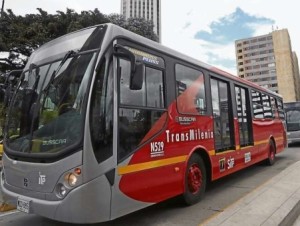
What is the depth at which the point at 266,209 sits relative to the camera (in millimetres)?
5523

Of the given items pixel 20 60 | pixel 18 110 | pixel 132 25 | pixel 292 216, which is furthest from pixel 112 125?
pixel 132 25

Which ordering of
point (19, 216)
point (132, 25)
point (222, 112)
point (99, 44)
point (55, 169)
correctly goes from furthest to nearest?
point (132, 25)
point (222, 112)
point (19, 216)
point (99, 44)
point (55, 169)

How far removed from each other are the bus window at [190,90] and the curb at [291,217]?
2392mm

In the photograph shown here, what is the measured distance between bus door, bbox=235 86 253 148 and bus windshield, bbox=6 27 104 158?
525 centimetres

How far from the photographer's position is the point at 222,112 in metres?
8.00

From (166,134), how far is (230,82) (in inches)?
146

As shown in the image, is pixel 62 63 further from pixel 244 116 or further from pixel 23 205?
pixel 244 116

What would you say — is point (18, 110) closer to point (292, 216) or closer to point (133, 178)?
point (133, 178)

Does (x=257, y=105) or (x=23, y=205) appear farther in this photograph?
(x=257, y=105)

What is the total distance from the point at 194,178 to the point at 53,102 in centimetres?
311

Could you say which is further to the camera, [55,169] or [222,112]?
[222,112]

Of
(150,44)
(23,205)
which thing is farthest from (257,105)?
(23,205)

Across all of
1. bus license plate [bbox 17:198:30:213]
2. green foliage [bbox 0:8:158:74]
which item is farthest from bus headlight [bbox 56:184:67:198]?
green foliage [bbox 0:8:158:74]

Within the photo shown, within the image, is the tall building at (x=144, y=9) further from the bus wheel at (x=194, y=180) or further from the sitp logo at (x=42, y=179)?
the sitp logo at (x=42, y=179)
